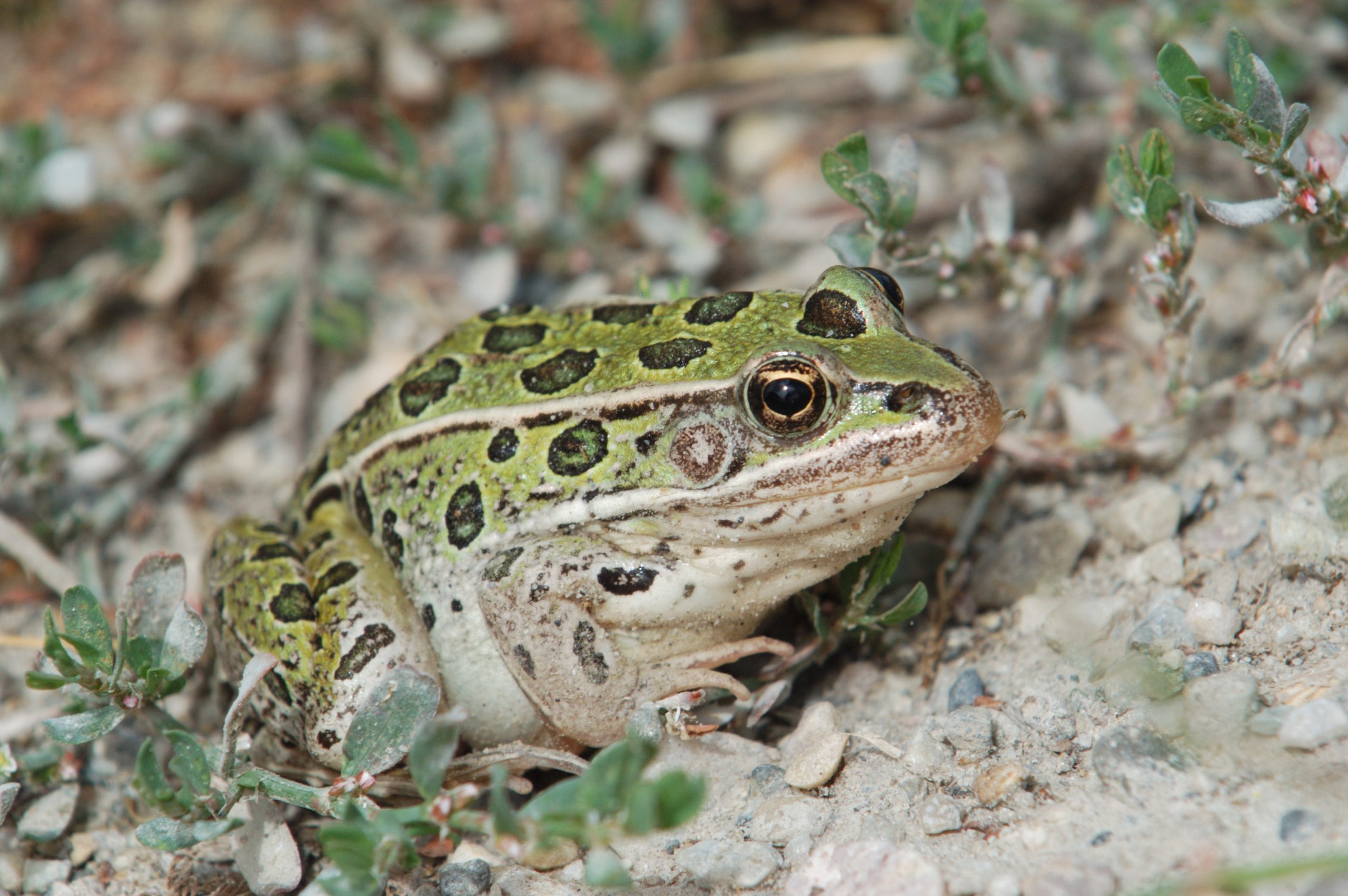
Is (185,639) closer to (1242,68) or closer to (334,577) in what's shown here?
(334,577)

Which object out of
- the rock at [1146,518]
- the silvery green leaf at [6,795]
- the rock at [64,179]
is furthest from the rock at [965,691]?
the rock at [64,179]

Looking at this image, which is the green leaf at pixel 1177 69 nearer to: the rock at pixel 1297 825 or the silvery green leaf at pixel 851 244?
the silvery green leaf at pixel 851 244

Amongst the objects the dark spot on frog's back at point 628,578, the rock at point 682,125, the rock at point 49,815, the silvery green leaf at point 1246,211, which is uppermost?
the silvery green leaf at point 1246,211

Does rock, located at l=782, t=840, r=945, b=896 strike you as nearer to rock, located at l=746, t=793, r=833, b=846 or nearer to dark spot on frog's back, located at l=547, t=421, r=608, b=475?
rock, located at l=746, t=793, r=833, b=846

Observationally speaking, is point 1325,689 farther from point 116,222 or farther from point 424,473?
point 116,222

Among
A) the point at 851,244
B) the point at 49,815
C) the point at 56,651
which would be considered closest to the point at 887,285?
the point at 851,244

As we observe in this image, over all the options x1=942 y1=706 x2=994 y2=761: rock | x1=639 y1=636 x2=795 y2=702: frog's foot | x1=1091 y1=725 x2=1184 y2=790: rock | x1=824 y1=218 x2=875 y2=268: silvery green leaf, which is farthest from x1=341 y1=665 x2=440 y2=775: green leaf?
x1=824 y1=218 x2=875 y2=268: silvery green leaf
